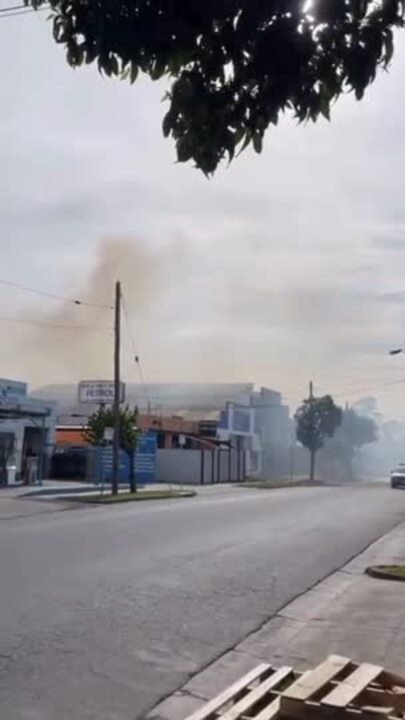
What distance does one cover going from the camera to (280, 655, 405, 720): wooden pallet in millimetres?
5082

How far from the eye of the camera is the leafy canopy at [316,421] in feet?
282

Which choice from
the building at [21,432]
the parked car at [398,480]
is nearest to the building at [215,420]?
the parked car at [398,480]

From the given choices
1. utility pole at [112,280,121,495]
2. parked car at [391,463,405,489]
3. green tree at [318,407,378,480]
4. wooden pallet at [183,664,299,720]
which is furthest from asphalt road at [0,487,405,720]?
green tree at [318,407,378,480]

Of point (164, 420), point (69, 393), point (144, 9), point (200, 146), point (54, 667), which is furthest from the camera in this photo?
point (69, 393)

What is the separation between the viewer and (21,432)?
4681cm

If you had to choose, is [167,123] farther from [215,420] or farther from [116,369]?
[215,420]

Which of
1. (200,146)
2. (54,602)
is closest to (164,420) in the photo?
(54,602)

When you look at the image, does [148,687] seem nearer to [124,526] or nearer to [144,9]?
[144,9]

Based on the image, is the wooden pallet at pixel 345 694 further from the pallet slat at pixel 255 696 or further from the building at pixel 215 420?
the building at pixel 215 420

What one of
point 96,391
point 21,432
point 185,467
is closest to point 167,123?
point 21,432

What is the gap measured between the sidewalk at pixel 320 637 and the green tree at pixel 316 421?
70195 mm

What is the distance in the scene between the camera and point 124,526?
24484mm

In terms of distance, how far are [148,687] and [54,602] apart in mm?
4117

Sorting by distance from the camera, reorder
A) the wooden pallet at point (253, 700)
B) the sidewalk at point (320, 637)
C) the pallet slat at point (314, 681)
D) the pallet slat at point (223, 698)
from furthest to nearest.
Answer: the sidewalk at point (320, 637) → the pallet slat at point (223, 698) → the wooden pallet at point (253, 700) → the pallet slat at point (314, 681)
